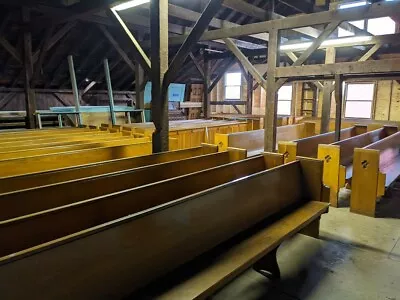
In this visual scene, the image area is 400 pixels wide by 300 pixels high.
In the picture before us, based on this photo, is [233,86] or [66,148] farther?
[233,86]

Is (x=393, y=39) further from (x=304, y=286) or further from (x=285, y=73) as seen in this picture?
(x=304, y=286)

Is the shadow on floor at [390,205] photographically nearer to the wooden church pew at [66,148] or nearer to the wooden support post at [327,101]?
the wooden support post at [327,101]

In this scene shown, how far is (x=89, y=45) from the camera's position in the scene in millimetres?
8125

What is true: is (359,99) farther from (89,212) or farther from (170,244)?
(89,212)

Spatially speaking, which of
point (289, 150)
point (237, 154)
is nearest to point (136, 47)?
point (237, 154)

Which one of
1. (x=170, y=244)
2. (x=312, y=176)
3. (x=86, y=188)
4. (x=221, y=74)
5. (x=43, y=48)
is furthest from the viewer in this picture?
(x=221, y=74)

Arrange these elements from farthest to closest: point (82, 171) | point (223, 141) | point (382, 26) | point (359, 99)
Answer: point (359, 99) < point (382, 26) < point (223, 141) < point (82, 171)

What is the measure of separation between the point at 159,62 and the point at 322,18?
2231mm

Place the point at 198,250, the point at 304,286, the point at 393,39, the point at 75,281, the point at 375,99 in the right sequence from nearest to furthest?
the point at 75,281 < the point at 198,250 < the point at 304,286 < the point at 393,39 < the point at 375,99

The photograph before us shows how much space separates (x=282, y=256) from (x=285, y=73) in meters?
2.54

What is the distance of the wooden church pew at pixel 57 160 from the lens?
109 inches

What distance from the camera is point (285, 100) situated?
11258 mm

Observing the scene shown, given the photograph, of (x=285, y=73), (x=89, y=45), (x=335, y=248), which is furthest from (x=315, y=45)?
(x=89, y=45)

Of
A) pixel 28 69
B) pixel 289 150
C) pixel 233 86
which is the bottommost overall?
pixel 289 150
